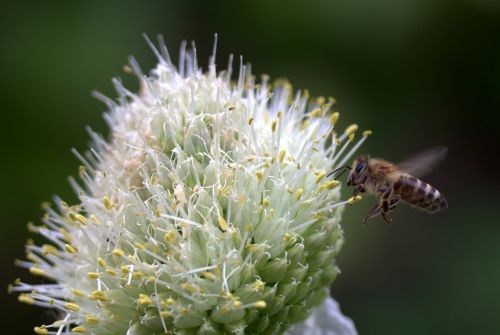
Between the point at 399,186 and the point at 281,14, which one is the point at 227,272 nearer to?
the point at 399,186

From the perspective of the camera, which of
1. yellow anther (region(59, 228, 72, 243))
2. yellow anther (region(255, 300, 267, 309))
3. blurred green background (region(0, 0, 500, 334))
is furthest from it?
blurred green background (region(0, 0, 500, 334))

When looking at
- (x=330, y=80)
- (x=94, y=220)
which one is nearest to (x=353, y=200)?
(x=94, y=220)

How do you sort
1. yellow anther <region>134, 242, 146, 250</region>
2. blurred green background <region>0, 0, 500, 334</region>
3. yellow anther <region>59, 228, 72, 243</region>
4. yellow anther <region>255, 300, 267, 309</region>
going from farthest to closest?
blurred green background <region>0, 0, 500, 334</region>
yellow anther <region>59, 228, 72, 243</region>
yellow anther <region>134, 242, 146, 250</region>
yellow anther <region>255, 300, 267, 309</region>

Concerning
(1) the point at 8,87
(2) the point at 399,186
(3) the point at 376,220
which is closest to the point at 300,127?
(2) the point at 399,186

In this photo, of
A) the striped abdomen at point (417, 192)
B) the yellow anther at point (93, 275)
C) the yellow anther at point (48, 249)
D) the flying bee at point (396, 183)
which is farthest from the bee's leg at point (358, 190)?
the yellow anther at point (48, 249)

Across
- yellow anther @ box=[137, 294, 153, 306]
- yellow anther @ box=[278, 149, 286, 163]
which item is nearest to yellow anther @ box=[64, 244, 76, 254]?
yellow anther @ box=[137, 294, 153, 306]

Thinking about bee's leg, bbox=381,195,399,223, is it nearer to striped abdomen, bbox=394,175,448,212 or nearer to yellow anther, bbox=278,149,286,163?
striped abdomen, bbox=394,175,448,212

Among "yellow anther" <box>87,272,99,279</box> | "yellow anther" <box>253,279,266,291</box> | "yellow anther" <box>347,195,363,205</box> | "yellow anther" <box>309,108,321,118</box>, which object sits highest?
"yellow anther" <box>309,108,321,118</box>
